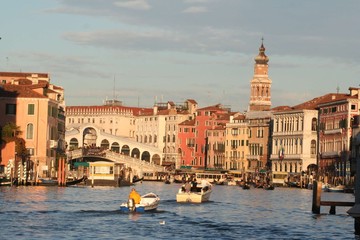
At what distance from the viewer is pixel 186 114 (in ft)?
492

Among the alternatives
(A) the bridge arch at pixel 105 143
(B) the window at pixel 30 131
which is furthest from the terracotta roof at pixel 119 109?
(B) the window at pixel 30 131

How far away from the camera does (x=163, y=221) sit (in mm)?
44281

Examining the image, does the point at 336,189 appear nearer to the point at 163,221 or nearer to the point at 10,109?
the point at 10,109

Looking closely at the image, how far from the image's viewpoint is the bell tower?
487 ft

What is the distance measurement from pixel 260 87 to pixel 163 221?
347ft

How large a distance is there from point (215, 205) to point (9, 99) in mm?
31497

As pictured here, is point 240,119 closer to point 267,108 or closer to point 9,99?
point 267,108

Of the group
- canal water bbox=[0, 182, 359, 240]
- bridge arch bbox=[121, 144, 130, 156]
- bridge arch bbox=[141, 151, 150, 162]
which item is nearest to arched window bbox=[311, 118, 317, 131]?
bridge arch bbox=[141, 151, 150, 162]

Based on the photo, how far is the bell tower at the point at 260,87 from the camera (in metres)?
148

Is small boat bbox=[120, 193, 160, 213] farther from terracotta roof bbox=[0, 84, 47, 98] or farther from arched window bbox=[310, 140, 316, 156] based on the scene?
arched window bbox=[310, 140, 316, 156]

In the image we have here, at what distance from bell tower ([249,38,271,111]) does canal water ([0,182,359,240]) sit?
87596 millimetres

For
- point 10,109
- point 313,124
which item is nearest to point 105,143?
point 313,124

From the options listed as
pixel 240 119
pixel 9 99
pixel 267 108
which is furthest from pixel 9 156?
pixel 267 108

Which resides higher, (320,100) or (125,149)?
(320,100)
